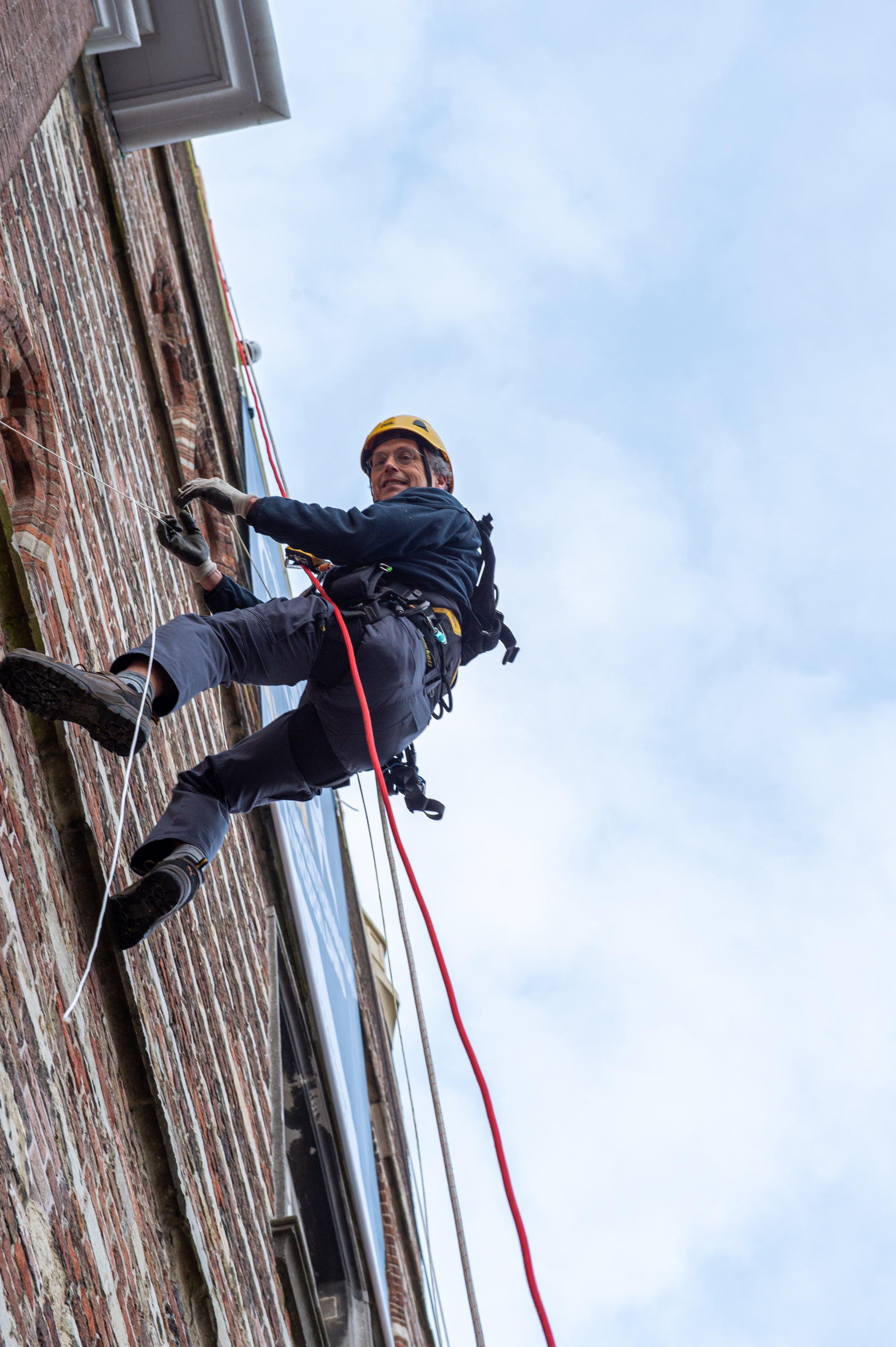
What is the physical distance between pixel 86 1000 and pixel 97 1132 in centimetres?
31

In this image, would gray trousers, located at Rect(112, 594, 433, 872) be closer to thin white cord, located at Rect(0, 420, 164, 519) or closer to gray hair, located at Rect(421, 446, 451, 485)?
thin white cord, located at Rect(0, 420, 164, 519)

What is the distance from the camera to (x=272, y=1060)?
5.76 meters

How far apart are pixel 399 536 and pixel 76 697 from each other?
4.41ft

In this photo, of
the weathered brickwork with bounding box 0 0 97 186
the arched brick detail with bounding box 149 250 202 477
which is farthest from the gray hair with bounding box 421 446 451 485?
the arched brick detail with bounding box 149 250 202 477

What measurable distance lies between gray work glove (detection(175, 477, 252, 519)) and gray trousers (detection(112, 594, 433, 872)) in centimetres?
26

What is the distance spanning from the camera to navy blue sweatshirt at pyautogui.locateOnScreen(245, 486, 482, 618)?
145 inches

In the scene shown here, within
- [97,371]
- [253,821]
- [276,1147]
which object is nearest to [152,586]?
[97,371]

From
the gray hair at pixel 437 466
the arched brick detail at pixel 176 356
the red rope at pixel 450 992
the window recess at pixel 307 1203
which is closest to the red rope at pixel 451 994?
the red rope at pixel 450 992

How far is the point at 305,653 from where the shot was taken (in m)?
3.62

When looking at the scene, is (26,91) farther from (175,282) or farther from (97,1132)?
(175,282)

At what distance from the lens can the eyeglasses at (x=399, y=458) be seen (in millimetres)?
4613

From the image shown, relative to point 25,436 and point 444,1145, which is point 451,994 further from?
point 25,436

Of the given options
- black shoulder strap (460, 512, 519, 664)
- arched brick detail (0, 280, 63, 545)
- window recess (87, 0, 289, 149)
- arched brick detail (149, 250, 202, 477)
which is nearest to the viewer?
arched brick detail (0, 280, 63, 545)

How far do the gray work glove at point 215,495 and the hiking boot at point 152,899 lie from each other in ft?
2.90
